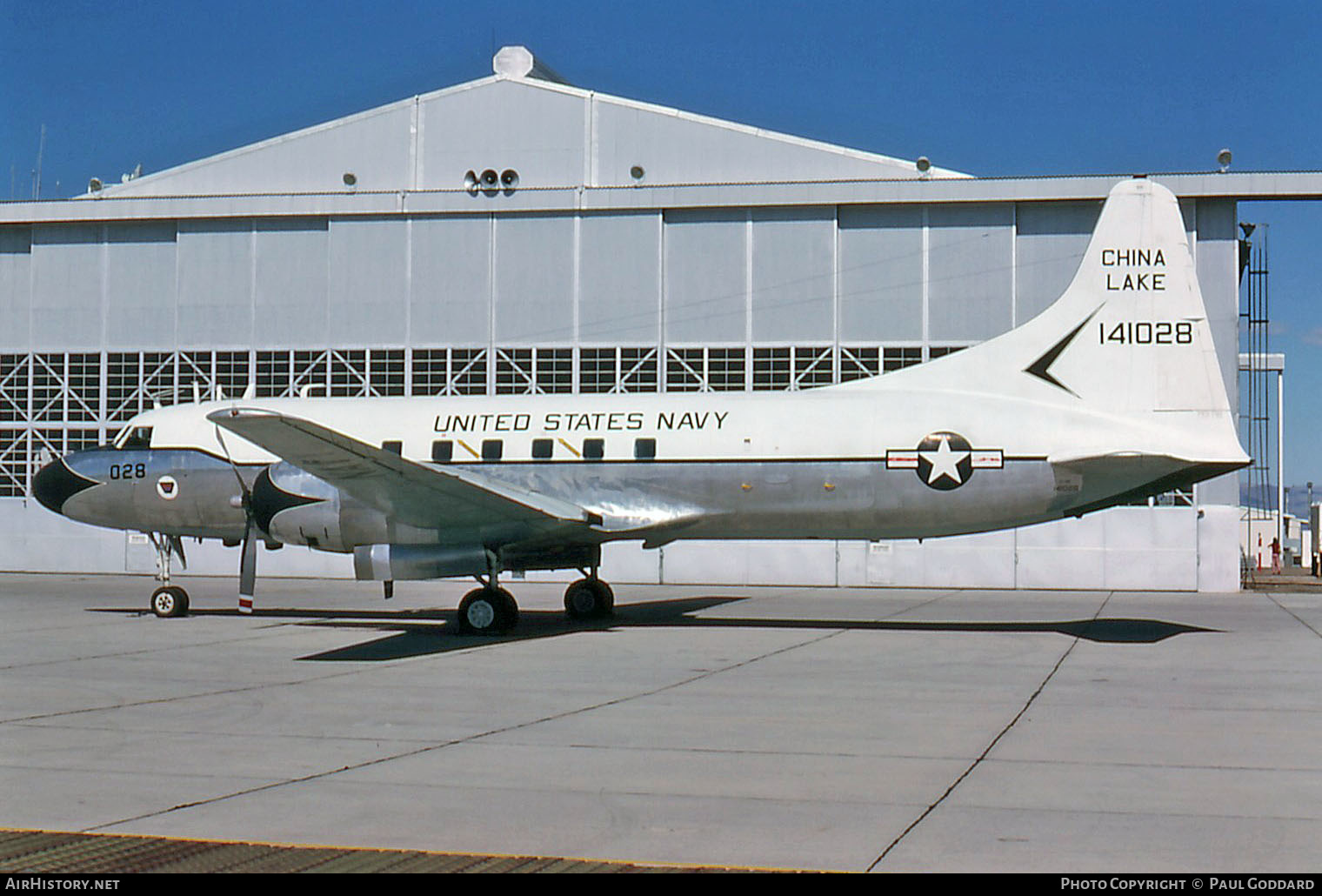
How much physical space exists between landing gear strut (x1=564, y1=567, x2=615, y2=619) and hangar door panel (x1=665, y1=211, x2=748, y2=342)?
45.6 ft

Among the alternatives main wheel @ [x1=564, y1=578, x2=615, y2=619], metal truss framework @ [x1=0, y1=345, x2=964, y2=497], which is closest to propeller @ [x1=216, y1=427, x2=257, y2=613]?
main wheel @ [x1=564, y1=578, x2=615, y2=619]

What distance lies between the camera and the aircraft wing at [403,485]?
16.0 meters

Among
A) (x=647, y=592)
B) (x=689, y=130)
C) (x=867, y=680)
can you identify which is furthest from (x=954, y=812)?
(x=689, y=130)

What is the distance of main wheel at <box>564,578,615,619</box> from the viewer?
22.2 meters

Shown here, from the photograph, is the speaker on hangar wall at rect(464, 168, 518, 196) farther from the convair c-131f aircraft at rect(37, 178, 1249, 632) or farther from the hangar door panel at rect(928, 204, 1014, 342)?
the convair c-131f aircraft at rect(37, 178, 1249, 632)

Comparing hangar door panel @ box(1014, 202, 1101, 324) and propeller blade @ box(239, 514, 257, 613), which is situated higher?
hangar door panel @ box(1014, 202, 1101, 324)

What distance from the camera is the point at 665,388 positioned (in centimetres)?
3494

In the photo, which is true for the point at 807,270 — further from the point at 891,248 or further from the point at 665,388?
the point at 665,388

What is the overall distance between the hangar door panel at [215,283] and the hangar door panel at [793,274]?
49.5 ft

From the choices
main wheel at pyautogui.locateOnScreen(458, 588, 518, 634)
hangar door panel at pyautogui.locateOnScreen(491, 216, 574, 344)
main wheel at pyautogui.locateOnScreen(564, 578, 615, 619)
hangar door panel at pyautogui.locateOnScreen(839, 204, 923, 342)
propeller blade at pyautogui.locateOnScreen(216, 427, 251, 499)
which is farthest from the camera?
hangar door panel at pyautogui.locateOnScreen(491, 216, 574, 344)

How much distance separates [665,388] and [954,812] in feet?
90.2

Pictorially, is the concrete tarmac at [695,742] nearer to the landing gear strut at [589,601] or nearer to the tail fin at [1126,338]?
the landing gear strut at [589,601]

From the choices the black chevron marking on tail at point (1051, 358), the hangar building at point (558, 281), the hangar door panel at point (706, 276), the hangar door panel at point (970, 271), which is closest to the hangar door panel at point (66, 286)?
the hangar building at point (558, 281)

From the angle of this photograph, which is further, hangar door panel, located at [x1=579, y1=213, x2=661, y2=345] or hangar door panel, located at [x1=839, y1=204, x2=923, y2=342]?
hangar door panel, located at [x1=579, y1=213, x2=661, y2=345]
